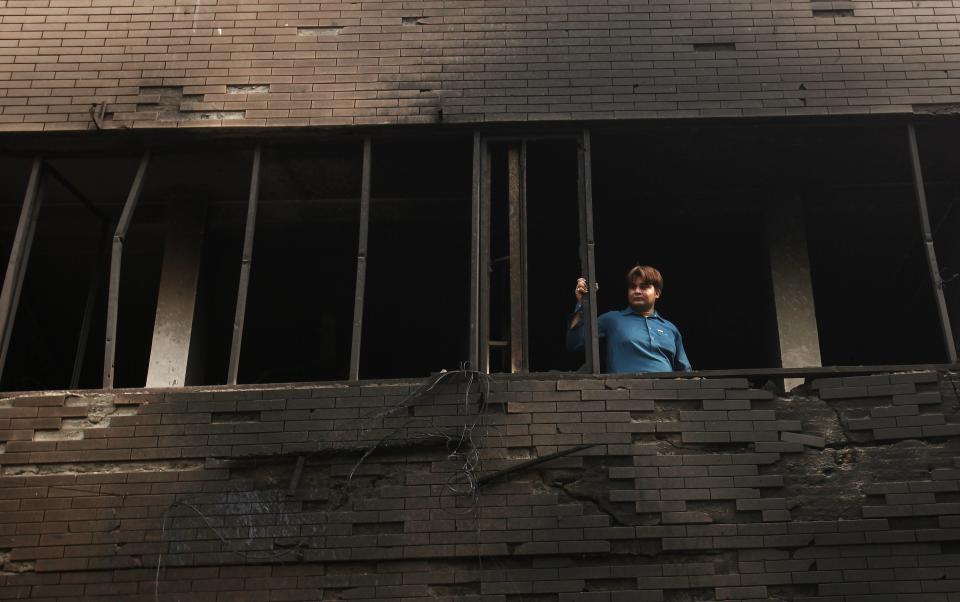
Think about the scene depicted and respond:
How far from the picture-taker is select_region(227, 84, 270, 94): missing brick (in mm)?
8070

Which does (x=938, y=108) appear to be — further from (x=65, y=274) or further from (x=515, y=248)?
(x=65, y=274)

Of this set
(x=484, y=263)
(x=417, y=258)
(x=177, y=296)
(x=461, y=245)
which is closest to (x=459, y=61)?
→ (x=484, y=263)

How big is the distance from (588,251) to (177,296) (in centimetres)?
336

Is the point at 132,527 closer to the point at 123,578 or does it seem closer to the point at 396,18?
the point at 123,578

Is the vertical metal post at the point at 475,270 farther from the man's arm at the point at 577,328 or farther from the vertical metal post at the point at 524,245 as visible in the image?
the man's arm at the point at 577,328

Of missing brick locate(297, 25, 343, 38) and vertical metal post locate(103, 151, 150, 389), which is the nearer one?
vertical metal post locate(103, 151, 150, 389)

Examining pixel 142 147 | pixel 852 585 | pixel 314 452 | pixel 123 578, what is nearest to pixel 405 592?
pixel 314 452

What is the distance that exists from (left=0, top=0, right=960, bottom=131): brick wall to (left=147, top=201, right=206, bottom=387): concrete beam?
1.22 metres

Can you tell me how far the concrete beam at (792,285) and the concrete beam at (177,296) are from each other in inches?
181

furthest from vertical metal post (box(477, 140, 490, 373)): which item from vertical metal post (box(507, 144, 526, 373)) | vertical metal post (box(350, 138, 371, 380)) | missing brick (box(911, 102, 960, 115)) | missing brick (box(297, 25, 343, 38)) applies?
missing brick (box(911, 102, 960, 115))

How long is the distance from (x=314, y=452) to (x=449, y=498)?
91 cm

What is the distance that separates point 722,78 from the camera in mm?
8000

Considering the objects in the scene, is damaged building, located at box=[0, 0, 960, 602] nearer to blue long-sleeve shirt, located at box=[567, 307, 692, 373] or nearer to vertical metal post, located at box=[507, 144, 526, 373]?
vertical metal post, located at box=[507, 144, 526, 373]

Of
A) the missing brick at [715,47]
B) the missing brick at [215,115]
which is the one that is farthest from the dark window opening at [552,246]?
the missing brick at [215,115]
